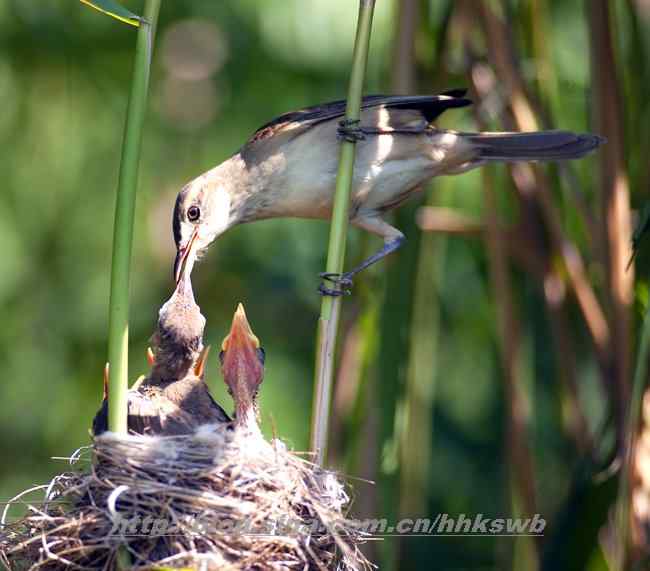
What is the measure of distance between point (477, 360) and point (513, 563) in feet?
5.80

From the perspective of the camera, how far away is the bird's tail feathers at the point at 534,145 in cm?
337

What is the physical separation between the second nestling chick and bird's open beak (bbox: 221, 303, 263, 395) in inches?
6.3

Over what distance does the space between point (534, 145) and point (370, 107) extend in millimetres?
552

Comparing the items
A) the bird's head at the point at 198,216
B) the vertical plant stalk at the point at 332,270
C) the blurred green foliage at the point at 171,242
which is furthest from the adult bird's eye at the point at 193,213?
the blurred green foliage at the point at 171,242

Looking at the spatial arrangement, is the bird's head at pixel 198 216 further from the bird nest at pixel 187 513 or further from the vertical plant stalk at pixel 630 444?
the vertical plant stalk at pixel 630 444

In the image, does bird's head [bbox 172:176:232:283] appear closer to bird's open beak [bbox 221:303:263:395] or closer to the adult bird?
the adult bird

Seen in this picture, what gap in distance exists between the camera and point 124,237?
A: 2207mm

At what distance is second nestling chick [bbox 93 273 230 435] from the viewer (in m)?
3.18

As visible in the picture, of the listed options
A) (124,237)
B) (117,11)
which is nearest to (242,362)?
(124,237)

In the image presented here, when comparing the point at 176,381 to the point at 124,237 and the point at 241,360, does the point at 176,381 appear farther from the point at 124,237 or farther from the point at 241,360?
the point at 124,237

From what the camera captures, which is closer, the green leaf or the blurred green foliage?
the green leaf

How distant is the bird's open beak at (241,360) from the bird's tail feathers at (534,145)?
1.01 m

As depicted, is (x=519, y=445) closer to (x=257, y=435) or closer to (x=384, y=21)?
(x=257, y=435)

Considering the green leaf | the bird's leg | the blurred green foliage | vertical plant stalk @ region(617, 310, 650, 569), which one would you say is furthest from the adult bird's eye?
the blurred green foliage
